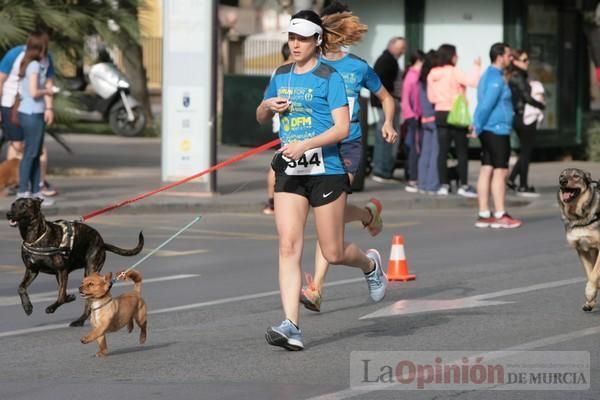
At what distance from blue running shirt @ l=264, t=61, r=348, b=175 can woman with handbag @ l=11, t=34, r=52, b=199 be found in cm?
838

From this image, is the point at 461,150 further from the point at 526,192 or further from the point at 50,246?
the point at 50,246

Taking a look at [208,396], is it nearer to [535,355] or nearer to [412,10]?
[535,355]

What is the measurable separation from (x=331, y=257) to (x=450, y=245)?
587 centimetres

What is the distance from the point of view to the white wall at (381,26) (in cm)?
2577

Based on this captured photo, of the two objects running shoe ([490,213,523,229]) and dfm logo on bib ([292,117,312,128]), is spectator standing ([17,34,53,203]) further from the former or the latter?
dfm logo on bib ([292,117,312,128])

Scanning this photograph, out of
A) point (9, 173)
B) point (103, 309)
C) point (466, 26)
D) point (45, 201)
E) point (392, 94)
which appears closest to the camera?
point (103, 309)

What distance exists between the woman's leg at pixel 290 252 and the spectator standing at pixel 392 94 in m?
12.1

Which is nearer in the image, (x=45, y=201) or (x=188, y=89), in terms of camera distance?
(x=45, y=201)

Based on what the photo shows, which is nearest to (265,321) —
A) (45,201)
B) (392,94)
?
(45,201)

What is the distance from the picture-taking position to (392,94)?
21.7 m

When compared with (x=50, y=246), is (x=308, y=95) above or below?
above

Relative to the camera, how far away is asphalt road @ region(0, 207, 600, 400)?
8.05 meters

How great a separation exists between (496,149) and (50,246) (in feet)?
25.2

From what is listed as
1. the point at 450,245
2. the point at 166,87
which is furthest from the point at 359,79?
the point at 166,87
